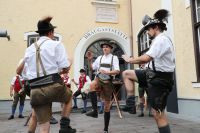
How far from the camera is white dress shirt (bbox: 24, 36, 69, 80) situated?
13.3 ft

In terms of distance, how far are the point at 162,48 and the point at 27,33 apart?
31.9 feet

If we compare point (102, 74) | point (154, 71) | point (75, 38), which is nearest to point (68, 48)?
point (75, 38)

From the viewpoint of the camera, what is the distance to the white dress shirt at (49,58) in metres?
4.07

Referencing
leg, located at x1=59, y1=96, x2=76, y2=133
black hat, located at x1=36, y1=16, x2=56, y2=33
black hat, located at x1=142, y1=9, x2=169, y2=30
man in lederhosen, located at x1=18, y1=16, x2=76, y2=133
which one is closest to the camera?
man in lederhosen, located at x1=18, y1=16, x2=76, y2=133

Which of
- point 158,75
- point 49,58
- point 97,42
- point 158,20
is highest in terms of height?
point 97,42

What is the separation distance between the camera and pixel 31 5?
13172 millimetres

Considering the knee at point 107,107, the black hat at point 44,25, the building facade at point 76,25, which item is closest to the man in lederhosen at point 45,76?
the black hat at point 44,25

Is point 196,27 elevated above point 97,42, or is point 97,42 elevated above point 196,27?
point 97,42

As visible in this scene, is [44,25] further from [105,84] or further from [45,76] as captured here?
[105,84]

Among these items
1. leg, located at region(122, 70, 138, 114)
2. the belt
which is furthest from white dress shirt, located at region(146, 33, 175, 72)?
the belt

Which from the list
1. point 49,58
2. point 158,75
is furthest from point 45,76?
point 158,75

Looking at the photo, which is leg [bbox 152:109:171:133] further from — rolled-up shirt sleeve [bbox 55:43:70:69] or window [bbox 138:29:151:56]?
window [bbox 138:29:151:56]

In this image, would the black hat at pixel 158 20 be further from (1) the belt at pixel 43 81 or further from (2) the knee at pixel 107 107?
(2) the knee at pixel 107 107

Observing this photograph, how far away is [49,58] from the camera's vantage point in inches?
160
